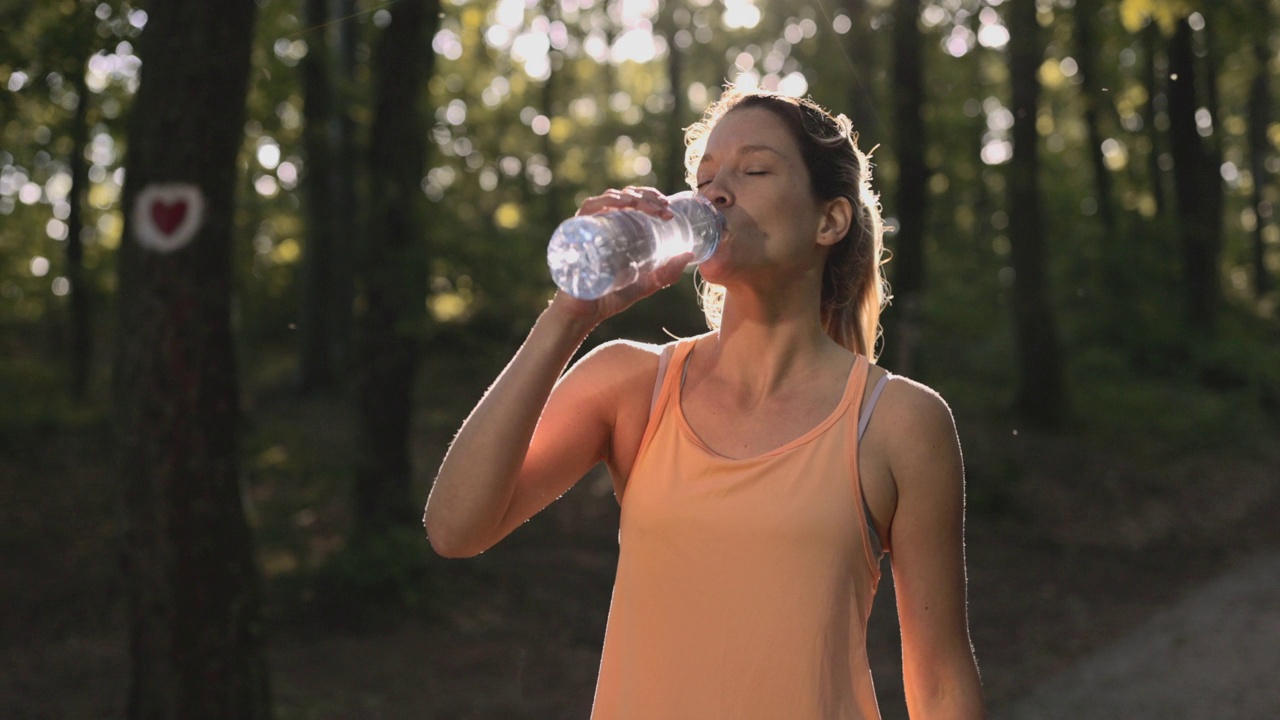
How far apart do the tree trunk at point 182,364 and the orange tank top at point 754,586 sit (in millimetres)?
4238

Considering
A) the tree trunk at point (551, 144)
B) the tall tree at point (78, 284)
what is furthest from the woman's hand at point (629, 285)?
the tree trunk at point (551, 144)

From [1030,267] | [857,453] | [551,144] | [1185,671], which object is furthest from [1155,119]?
[857,453]

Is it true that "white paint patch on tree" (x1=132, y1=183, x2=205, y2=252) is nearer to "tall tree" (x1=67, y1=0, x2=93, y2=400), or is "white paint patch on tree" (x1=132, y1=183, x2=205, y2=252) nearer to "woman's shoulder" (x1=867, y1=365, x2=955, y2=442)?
"woman's shoulder" (x1=867, y1=365, x2=955, y2=442)

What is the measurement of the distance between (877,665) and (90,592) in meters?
7.37

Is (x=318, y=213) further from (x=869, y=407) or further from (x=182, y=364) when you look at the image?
(x=869, y=407)

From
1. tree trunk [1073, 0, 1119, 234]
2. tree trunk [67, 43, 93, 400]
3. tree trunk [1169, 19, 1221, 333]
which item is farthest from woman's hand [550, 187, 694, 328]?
tree trunk [1169, 19, 1221, 333]

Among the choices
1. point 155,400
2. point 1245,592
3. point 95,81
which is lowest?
point 1245,592

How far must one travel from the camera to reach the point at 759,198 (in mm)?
2482

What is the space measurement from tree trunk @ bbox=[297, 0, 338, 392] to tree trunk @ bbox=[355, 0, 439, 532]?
3019 millimetres

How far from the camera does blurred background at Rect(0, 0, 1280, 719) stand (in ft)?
20.3

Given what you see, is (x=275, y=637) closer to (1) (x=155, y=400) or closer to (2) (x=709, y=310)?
(1) (x=155, y=400)

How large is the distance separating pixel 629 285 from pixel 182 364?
14.1 ft

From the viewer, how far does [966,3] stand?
574 inches

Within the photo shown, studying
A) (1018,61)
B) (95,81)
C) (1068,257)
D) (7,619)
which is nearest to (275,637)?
(7,619)
